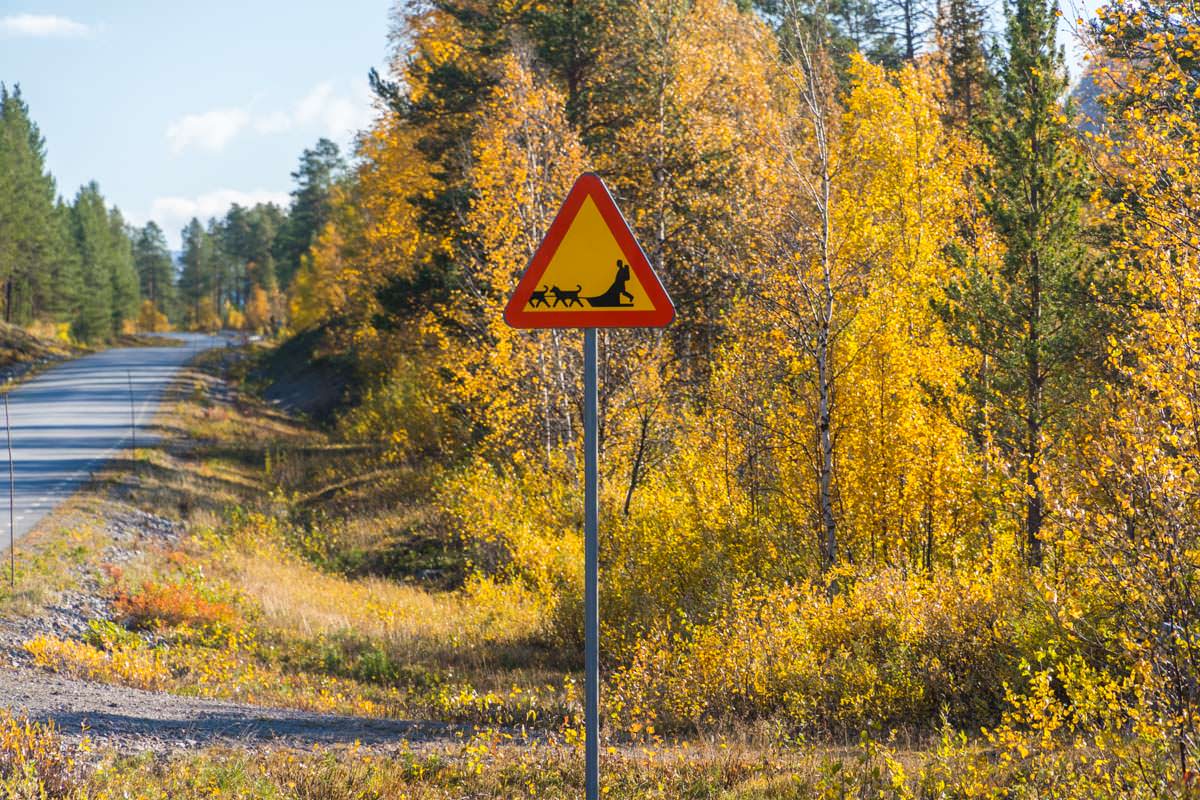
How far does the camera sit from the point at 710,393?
46.4 ft

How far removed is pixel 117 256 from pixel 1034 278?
100106 mm

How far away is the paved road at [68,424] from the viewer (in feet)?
55.9

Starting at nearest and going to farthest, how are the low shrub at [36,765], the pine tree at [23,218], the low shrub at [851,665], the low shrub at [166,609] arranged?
the low shrub at [36,765], the low shrub at [851,665], the low shrub at [166,609], the pine tree at [23,218]

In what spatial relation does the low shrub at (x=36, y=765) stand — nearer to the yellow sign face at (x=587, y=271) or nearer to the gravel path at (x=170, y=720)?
the gravel path at (x=170, y=720)

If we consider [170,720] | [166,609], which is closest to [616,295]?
[170,720]

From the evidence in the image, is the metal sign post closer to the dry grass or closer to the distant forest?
the dry grass

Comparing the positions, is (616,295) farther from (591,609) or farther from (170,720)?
(170,720)

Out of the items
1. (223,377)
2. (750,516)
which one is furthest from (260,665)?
(223,377)

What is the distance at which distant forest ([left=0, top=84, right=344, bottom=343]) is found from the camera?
201ft

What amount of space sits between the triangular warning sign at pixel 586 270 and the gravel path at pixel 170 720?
3834 mm

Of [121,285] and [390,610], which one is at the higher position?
[121,285]

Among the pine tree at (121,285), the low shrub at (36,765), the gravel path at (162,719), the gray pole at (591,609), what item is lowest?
the gravel path at (162,719)

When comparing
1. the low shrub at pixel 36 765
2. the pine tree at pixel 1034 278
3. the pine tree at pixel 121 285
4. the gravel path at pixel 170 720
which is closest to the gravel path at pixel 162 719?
the gravel path at pixel 170 720

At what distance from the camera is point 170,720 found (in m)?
6.78
